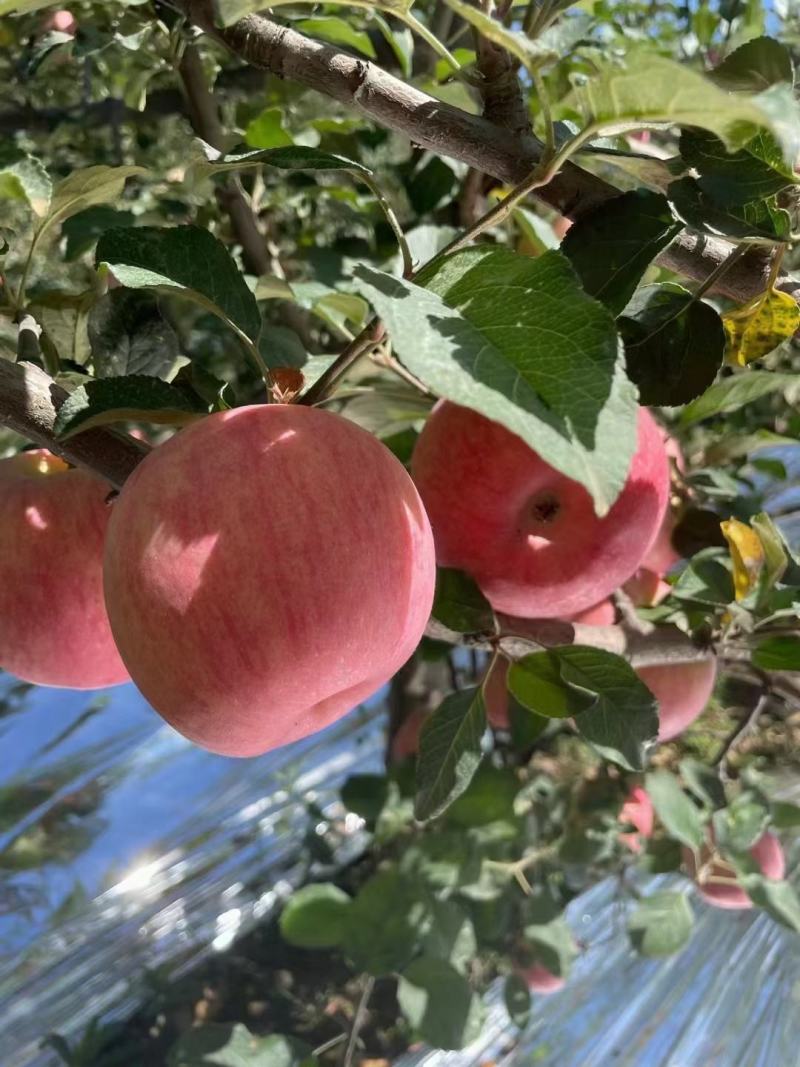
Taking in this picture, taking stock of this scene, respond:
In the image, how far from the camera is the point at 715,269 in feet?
1.31

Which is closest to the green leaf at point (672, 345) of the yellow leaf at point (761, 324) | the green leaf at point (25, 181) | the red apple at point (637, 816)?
the yellow leaf at point (761, 324)

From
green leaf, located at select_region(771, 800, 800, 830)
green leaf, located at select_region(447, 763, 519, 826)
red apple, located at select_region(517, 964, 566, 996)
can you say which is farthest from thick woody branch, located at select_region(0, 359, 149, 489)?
red apple, located at select_region(517, 964, 566, 996)

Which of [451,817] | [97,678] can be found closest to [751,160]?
[97,678]

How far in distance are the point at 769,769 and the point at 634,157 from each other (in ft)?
5.02

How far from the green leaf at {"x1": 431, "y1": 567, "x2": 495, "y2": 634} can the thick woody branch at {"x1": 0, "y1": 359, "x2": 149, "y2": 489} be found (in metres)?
0.19

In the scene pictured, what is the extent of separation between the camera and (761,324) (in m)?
0.39

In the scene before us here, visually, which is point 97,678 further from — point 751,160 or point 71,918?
point 71,918

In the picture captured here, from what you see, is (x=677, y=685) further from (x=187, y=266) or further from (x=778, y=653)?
(x=187, y=266)

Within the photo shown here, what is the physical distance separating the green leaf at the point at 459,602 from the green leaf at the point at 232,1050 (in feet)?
2.12

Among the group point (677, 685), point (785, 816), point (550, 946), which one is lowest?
point (550, 946)

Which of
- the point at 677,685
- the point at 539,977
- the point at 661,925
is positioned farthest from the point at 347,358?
the point at 539,977

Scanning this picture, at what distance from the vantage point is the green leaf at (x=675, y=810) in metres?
0.98

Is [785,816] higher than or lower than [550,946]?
higher

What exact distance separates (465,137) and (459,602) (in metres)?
0.26
